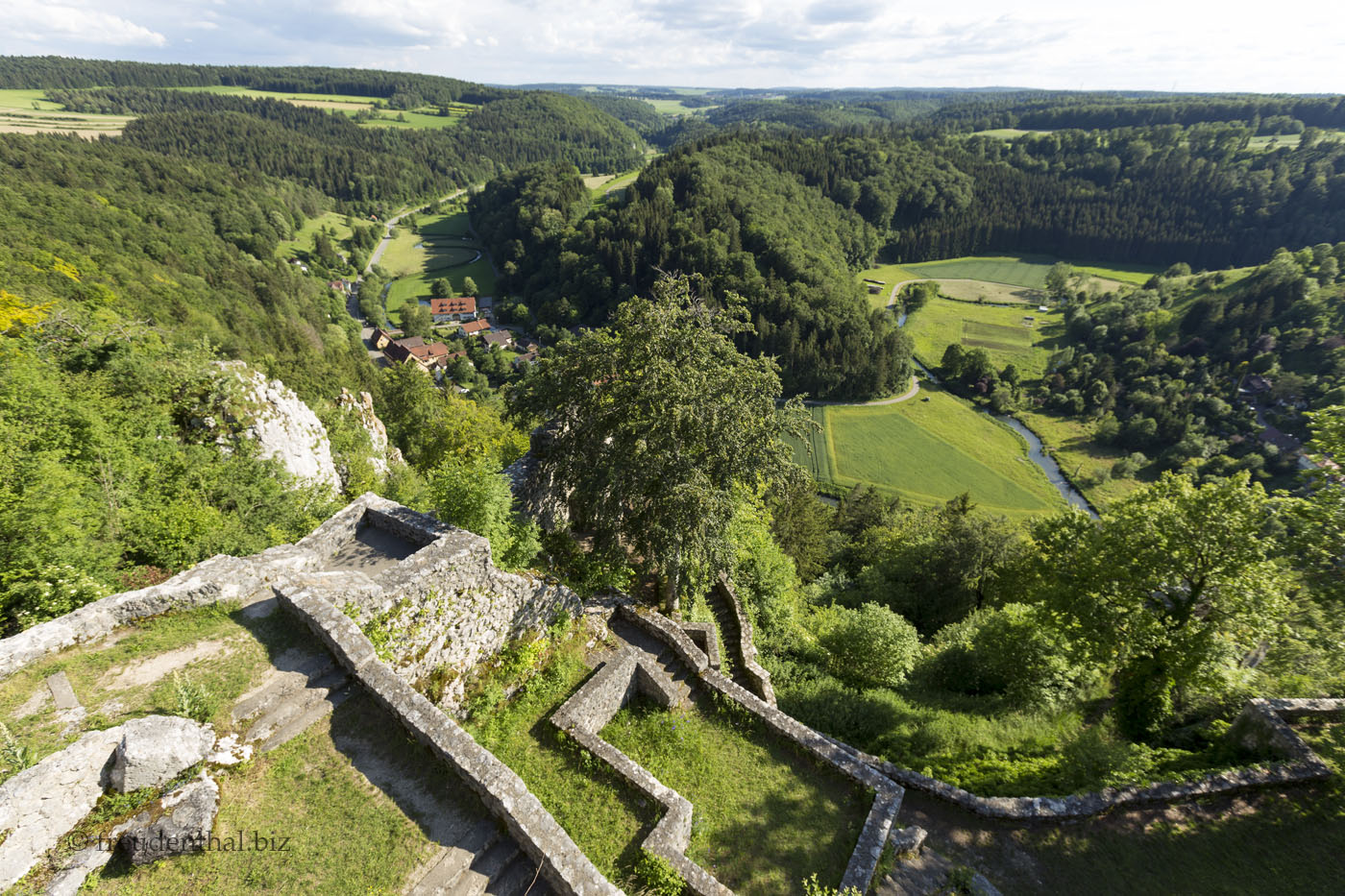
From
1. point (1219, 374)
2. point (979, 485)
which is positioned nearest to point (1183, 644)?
point (979, 485)

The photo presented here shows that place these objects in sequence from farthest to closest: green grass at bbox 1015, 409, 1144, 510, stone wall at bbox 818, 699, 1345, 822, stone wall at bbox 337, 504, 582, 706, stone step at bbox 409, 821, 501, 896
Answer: green grass at bbox 1015, 409, 1144, 510 → stone wall at bbox 818, 699, 1345, 822 → stone wall at bbox 337, 504, 582, 706 → stone step at bbox 409, 821, 501, 896

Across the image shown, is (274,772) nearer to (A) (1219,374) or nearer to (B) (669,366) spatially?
(B) (669,366)

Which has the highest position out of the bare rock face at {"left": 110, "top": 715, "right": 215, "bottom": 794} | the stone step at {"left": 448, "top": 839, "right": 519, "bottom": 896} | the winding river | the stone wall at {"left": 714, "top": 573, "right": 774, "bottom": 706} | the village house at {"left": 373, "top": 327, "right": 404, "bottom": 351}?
Result: the bare rock face at {"left": 110, "top": 715, "right": 215, "bottom": 794}

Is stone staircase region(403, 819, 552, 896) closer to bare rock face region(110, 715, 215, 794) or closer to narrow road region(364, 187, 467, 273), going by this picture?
bare rock face region(110, 715, 215, 794)

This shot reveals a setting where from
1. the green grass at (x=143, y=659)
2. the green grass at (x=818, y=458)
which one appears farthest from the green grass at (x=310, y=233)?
the green grass at (x=143, y=659)

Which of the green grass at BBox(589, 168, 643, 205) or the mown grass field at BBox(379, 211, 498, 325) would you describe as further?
the green grass at BBox(589, 168, 643, 205)

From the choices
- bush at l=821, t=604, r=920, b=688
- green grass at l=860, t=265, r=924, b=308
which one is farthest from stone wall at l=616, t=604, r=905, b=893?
green grass at l=860, t=265, r=924, b=308

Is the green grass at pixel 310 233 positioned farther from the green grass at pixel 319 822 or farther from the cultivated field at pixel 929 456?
the green grass at pixel 319 822
